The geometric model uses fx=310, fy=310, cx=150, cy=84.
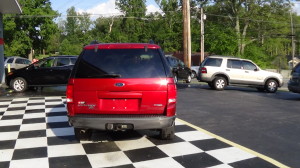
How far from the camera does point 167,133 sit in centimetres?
550

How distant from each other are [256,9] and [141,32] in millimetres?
28685

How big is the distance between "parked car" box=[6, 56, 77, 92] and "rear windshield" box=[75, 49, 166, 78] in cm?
865

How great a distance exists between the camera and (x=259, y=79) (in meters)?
15.4

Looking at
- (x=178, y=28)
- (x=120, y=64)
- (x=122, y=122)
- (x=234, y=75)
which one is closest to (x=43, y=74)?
(x=234, y=75)

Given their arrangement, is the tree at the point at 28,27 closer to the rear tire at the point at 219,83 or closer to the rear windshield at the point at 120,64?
the rear tire at the point at 219,83

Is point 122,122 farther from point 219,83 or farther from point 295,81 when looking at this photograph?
point 219,83

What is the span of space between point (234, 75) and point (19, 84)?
9999 mm

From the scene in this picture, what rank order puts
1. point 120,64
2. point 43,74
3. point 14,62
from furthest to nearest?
point 14,62 → point 43,74 → point 120,64

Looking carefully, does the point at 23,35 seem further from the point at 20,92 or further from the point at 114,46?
the point at 114,46

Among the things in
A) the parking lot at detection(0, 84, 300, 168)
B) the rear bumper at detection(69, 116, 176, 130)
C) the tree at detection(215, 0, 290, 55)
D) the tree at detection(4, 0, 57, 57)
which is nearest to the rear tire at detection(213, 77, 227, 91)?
the parking lot at detection(0, 84, 300, 168)

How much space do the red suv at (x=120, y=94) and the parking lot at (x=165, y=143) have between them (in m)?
0.53

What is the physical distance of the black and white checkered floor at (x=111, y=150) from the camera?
452 centimetres

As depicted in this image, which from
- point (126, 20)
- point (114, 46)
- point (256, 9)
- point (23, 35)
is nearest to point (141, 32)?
point (126, 20)

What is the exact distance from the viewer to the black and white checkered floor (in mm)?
4516
